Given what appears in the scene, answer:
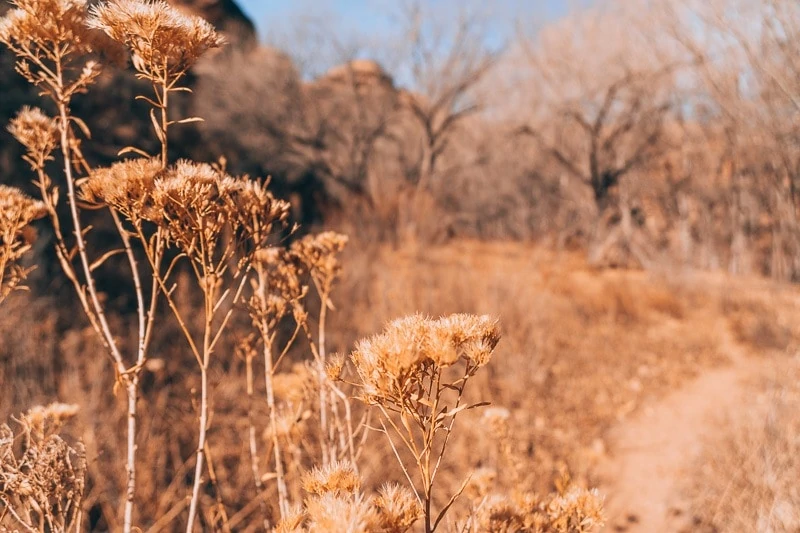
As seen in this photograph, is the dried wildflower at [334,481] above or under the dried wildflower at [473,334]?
under

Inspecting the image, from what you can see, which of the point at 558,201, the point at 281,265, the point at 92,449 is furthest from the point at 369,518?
the point at 558,201

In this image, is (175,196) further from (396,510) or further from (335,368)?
(396,510)

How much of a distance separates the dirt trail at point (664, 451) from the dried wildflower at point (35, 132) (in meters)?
3.78

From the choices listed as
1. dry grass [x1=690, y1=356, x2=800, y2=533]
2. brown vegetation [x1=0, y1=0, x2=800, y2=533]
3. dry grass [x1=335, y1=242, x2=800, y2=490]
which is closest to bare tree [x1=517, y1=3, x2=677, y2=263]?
brown vegetation [x1=0, y1=0, x2=800, y2=533]

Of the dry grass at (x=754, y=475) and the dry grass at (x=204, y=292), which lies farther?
the dry grass at (x=754, y=475)

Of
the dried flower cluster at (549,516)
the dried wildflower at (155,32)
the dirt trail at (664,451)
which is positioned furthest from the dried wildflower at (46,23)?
the dirt trail at (664,451)

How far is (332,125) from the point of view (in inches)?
716

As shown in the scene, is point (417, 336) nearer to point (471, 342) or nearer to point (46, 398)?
point (471, 342)

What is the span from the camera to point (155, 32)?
976 mm

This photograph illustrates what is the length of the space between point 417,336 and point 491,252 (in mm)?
14133

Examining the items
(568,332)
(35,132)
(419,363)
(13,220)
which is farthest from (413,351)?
(568,332)

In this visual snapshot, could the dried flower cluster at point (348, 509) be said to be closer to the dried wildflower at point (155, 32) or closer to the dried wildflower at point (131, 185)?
the dried wildflower at point (131, 185)

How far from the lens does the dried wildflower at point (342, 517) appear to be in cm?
69

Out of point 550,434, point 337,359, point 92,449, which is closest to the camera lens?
point 337,359
